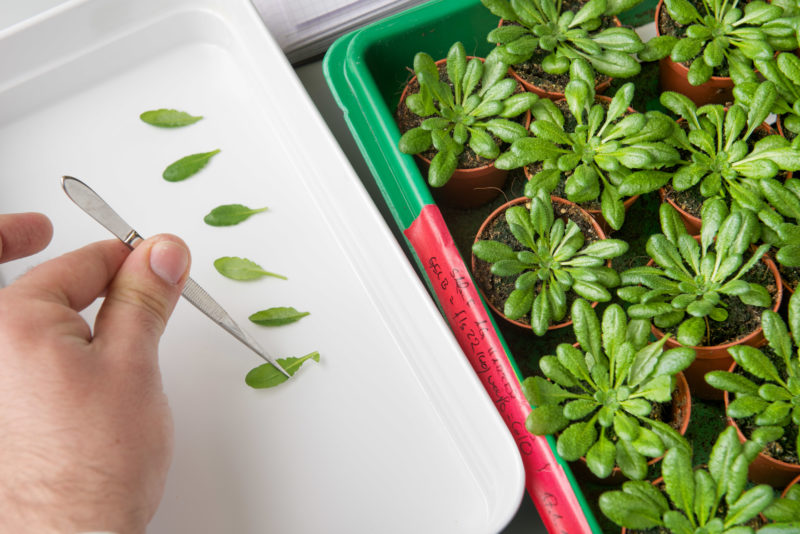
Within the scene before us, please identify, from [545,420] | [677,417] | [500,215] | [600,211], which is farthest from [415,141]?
[677,417]

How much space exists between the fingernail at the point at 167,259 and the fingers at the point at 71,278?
67mm

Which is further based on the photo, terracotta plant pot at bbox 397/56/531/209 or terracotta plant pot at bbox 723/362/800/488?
terracotta plant pot at bbox 397/56/531/209

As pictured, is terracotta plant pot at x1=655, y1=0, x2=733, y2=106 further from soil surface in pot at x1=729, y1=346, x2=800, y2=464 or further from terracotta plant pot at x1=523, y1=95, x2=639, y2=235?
soil surface in pot at x1=729, y1=346, x2=800, y2=464

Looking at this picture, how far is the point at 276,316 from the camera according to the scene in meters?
0.84

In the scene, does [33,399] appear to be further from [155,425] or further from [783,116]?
[783,116]

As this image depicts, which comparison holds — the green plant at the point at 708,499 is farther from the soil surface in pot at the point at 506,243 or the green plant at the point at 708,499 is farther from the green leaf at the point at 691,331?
the soil surface in pot at the point at 506,243

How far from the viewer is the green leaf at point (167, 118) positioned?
0.94 metres

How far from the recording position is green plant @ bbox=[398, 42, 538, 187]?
2.64 ft

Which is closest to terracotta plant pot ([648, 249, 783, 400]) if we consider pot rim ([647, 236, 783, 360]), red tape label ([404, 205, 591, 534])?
pot rim ([647, 236, 783, 360])

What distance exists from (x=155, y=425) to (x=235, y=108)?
52cm

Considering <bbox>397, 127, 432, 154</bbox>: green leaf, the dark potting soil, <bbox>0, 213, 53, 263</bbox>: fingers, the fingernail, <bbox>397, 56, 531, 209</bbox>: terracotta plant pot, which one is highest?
<bbox>0, 213, 53, 263</bbox>: fingers

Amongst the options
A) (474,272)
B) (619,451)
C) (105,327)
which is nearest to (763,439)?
(619,451)

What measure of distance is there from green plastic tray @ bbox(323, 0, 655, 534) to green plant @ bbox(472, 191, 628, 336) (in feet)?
Result: 0.18

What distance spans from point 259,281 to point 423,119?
0.35m
